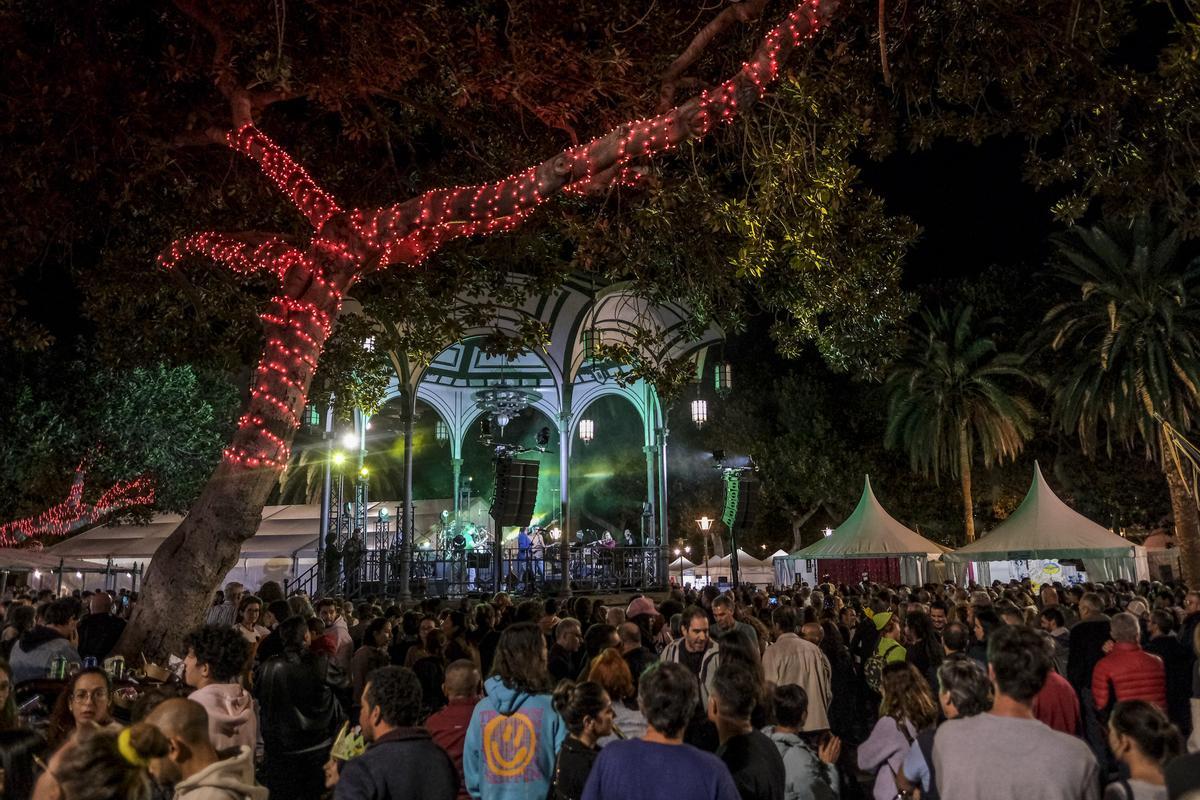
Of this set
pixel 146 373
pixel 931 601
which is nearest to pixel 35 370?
pixel 146 373

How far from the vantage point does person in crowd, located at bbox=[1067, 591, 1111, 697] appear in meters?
7.26

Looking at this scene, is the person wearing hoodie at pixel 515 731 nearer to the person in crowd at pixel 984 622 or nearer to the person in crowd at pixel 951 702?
the person in crowd at pixel 951 702

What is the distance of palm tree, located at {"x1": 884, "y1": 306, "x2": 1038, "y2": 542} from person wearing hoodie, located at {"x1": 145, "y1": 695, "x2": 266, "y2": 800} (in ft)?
100

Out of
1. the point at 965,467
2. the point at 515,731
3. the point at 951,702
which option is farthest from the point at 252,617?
the point at 965,467

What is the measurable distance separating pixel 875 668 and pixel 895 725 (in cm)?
401

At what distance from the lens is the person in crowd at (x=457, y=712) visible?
4.41m

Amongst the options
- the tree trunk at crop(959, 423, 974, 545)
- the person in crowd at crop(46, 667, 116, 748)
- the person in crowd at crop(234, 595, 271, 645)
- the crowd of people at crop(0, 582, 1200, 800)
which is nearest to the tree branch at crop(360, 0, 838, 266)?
the person in crowd at crop(234, 595, 271, 645)

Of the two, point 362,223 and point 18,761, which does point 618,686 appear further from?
point 362,223

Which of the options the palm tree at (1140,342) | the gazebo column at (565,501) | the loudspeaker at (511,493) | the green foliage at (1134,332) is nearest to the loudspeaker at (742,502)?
the loudspeaker at (511,493)

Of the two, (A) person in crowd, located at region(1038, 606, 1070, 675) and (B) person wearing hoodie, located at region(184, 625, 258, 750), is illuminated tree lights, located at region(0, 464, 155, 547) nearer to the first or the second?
(B) person wearing hoodie, located at region(184, 625, 258, 750)

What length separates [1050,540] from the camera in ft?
59.0

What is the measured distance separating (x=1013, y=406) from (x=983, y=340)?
2.60m

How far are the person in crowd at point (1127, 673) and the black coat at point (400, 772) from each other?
472 centimetres

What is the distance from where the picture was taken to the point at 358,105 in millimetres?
11227
